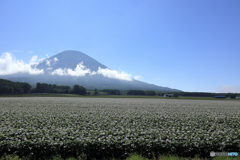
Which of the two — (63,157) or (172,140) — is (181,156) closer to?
(172,140)

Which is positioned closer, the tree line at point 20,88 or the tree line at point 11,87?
the tree line at point 11,87

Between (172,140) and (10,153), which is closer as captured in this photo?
(10,153)

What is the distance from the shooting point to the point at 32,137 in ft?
34.3

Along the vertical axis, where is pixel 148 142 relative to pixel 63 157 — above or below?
above

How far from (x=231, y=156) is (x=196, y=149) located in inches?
74.4

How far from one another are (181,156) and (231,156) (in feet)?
9.02

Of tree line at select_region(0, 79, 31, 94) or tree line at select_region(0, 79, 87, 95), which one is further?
tree line at select_region(0, 79, 87, 95)

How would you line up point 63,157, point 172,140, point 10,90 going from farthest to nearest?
point 10,90 < point 172,140 < point 63,157

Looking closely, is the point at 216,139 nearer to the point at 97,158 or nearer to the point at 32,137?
the point at 97,158

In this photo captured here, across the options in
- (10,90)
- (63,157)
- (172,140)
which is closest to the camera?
(63,157)

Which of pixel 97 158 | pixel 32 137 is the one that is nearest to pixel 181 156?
pixel 97 158

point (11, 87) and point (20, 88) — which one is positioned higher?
point (11, 87)

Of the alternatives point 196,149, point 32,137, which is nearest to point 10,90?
point 32,137

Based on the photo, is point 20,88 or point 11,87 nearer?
point 11,87
